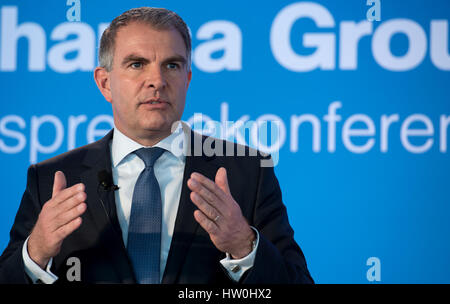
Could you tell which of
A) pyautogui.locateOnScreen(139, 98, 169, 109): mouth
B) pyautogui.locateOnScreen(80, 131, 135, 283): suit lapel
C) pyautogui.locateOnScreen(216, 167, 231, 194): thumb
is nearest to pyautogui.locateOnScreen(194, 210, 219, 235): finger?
pyautogui.locateOnScreen(216, 167, 231, 194): thumb

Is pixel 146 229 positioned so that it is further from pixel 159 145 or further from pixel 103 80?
pixel 103 80

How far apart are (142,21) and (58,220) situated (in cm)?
108

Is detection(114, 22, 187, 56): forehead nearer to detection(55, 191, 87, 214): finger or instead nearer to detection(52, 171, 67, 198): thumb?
detection(52, 171, 67, 198): thumb

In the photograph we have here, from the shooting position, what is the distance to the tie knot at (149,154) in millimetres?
2311

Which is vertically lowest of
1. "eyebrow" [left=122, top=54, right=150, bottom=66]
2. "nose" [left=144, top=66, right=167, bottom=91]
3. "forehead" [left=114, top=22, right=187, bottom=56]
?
"nose" [left=144, top=66, right=167, bottom=91]

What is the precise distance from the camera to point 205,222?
1.76 metres

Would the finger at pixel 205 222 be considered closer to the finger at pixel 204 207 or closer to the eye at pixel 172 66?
the finger at pixel 204 207

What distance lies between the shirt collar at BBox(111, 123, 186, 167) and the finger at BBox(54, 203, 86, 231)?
22.9 inches

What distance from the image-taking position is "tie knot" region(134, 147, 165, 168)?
7.58 ft

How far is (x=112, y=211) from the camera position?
7.11 ft

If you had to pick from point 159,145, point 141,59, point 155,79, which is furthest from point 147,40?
point 159,145

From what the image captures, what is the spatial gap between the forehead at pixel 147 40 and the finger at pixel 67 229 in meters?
0.92

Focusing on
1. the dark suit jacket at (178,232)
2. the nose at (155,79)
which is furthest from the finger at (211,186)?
the nose at (155,79)
